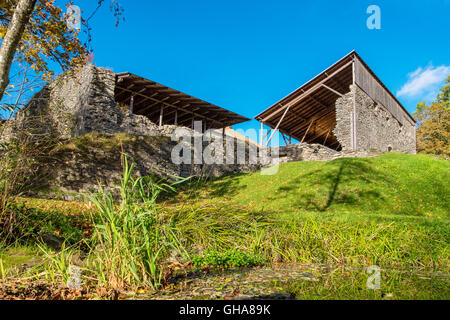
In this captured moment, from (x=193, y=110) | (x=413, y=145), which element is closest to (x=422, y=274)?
(x=193, y=110)

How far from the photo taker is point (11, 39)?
434 centimetres

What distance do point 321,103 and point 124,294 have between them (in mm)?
21455

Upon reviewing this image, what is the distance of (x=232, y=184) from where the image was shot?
13.5m

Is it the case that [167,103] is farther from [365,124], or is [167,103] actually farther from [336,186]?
[365,124]

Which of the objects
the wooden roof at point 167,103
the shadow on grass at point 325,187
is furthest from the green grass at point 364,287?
the wooden roof at point 167,103

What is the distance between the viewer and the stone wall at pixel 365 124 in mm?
17344

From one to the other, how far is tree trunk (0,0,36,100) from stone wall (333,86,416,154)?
53.8 ft

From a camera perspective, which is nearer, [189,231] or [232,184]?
[189,231]

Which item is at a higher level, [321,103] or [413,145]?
[321,103]

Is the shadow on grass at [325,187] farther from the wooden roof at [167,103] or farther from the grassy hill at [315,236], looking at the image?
the wooden roof at [167,103]

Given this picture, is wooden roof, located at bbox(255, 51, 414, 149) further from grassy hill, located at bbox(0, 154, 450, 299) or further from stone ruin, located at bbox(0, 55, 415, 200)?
grassy hill, located at bbox(0, 154, 450, 299)
